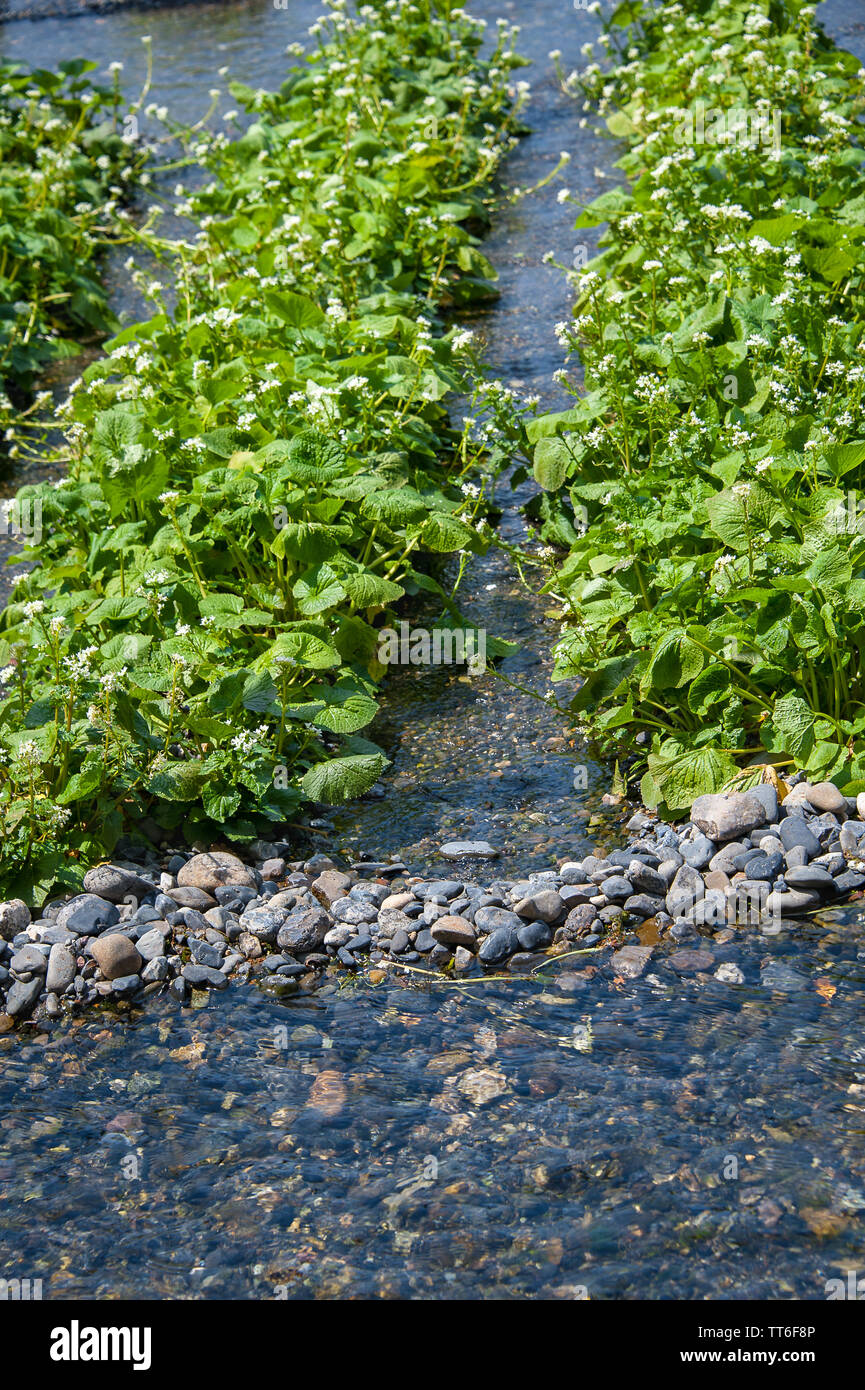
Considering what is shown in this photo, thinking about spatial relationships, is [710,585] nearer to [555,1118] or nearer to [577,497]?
[577,497]

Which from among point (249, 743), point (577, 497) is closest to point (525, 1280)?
point (249, 743)

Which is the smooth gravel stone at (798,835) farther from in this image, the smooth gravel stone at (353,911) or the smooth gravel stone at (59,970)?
the smooth gravel stone at (59,970)

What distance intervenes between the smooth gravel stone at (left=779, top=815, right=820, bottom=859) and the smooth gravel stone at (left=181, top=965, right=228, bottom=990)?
1585mm

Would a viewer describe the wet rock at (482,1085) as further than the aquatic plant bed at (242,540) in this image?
No

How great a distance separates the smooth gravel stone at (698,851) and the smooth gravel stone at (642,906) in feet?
0.53

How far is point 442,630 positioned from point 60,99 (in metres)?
6.75

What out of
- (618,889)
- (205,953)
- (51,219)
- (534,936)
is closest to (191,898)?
(205,953)

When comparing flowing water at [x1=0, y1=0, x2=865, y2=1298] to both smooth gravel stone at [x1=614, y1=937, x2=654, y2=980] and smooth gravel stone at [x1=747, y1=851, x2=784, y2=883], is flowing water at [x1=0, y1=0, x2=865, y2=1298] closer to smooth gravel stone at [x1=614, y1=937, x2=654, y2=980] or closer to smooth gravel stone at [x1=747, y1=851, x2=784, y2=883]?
smooth gravel stone at [x1=614, y1=937, x2=654, y2=980]

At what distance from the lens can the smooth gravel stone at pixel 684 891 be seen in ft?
11.9

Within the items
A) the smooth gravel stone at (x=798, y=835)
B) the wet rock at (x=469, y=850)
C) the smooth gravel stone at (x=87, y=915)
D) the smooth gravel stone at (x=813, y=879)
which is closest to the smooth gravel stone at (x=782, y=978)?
the smooth gravel stone at (x=813, y=879)

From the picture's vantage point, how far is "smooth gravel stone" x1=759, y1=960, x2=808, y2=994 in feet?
10.9

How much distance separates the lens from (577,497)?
5035 millimetres

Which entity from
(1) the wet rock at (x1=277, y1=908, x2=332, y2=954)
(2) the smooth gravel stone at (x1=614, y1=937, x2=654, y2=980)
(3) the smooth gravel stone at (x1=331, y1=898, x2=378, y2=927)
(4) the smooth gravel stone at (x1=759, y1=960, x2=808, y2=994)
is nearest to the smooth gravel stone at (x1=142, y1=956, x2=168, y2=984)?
(1) the wet rock at (x1=277, y1=908, x2=332, y2=954)

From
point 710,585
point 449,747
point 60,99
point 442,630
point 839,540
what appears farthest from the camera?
Answer: point 60,99
